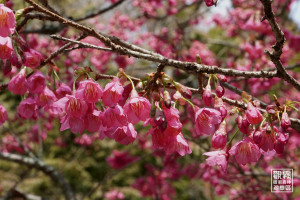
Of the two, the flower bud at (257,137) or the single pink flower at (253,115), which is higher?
the single pink flower at (253,115)

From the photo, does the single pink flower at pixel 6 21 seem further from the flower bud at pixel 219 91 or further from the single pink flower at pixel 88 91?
the flower bud at pixel 219 91

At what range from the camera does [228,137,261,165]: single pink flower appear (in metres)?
1.22

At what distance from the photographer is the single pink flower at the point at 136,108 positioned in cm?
111

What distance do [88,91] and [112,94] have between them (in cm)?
9

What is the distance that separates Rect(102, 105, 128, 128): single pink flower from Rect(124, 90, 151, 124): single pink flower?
0.08 feet

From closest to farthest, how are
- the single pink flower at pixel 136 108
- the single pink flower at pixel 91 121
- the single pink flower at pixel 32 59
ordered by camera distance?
the single pink flower at pixel 136 108 < the single pink flower at pixel 91 121 < the single pink flower at pixel 32 59

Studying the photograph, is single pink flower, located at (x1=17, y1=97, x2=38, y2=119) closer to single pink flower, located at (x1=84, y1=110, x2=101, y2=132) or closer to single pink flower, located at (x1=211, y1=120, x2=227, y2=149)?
single pink flower, located at (x1=84, y1=110, x2=101, y2=132)

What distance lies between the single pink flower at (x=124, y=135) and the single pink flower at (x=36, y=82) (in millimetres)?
448

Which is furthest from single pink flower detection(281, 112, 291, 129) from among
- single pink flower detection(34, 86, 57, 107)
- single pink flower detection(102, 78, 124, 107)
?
single pink flower detection(34, 86, 57, 107)

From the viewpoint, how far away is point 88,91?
1113 millimetres

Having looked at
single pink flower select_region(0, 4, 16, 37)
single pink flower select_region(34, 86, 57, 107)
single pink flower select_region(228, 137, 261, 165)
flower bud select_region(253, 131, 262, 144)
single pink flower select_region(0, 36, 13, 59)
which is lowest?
single pink flower select_region(228, 137, 261, 165)

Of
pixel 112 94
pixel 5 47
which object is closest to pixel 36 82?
pixel 5 47

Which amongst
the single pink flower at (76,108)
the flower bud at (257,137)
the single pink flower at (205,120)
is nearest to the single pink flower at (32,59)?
the single pink flower at (76,108)

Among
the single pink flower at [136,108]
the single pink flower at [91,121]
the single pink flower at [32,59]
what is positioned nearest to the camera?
the single pink flower at [136,108]
